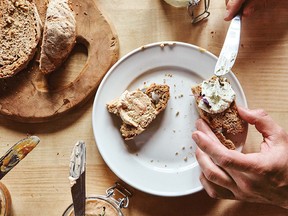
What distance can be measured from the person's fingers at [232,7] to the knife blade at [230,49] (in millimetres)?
21

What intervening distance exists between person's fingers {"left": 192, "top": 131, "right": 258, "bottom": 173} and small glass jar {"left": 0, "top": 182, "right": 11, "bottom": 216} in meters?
0.90

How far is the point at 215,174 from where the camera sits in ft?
6.12

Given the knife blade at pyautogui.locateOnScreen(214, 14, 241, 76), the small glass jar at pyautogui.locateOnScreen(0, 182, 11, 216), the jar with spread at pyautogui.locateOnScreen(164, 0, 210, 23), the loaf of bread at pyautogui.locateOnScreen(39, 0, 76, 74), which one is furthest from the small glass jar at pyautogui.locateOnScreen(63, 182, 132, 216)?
the jar with spread at pyautogui.locateOnScreen(164, 0, 210, 23)

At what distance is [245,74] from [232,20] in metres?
0.26

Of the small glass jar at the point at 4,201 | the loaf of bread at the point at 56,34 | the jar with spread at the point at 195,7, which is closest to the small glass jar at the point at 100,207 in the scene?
the small glass jar at the point at 4,201

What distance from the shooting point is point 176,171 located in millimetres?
2068

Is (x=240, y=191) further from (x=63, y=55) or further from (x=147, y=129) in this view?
(x=63, y=55)

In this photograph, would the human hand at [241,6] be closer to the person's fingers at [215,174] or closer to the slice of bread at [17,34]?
the person's fingers at [215,174]

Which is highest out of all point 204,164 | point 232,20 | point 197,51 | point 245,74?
point 232,20

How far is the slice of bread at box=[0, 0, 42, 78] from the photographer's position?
2002 mm

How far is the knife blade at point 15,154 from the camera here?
186 centimetres

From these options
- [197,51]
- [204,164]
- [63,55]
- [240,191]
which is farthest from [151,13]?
[240,191]

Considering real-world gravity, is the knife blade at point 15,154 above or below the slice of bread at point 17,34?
below

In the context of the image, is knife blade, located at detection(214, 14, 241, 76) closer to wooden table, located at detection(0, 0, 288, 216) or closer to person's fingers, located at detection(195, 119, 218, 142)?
wooden table, located at detection(0, 0, 288, 216)
